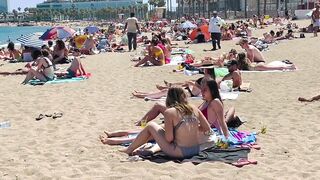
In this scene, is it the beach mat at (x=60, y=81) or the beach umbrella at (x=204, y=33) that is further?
the beach umbrella at (x=204, y=33)

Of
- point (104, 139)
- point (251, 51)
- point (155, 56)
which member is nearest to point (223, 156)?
point (104, 139)

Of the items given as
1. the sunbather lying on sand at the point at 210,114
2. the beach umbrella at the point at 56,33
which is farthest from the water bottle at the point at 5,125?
the beach umbrella at the point at 56,33

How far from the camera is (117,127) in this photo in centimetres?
714

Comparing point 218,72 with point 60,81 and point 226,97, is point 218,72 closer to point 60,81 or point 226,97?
point 226,97

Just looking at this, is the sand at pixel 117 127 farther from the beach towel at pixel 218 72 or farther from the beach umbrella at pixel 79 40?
the beach umbrella at pixel 79 40

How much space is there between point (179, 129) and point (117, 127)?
2.11m

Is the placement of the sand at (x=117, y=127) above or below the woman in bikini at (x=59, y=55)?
below

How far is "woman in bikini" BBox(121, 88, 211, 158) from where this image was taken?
5172 mm

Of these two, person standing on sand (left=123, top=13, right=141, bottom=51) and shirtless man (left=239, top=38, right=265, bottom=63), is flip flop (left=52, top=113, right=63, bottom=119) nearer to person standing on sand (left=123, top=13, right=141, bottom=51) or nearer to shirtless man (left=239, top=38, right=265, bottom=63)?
shirtless man (left=239, top=38, right=265, bottom=63)

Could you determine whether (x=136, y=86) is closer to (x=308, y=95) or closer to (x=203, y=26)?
(x=308, y=95)

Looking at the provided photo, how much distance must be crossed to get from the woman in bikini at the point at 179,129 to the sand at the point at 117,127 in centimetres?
22

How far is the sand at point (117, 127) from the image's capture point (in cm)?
501

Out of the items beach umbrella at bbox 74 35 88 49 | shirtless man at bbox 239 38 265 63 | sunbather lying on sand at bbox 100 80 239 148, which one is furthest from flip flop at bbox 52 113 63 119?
beach umbrella at bbox 74 35 88 49

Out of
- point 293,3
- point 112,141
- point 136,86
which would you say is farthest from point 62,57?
point 293,3
